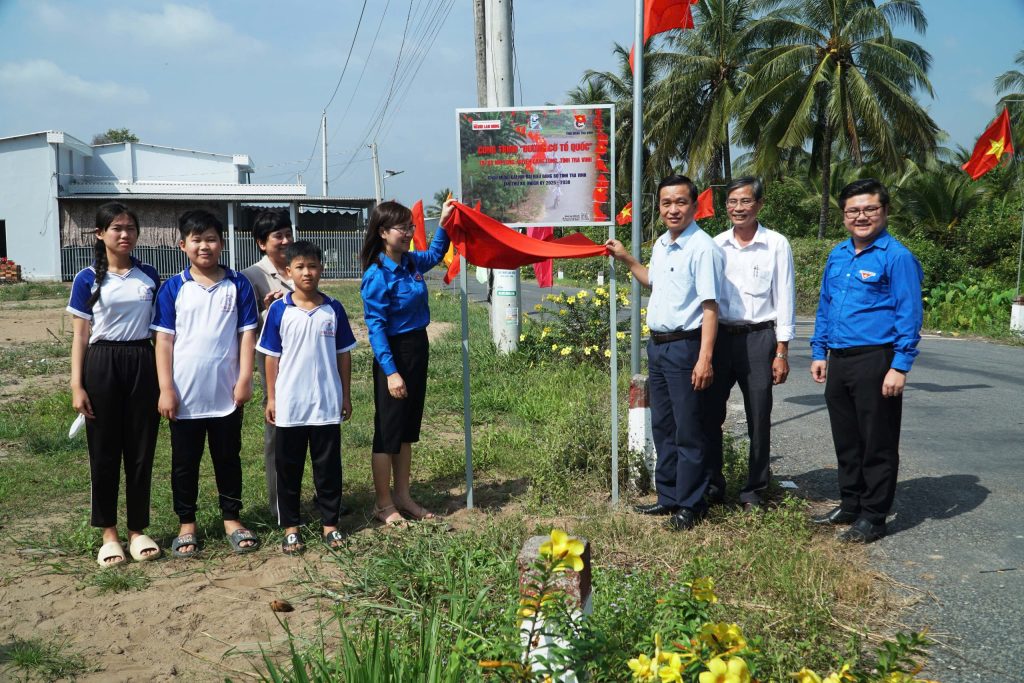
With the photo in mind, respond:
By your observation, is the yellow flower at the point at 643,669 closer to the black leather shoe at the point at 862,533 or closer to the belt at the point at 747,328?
the black leather shoe at the point at 862,533

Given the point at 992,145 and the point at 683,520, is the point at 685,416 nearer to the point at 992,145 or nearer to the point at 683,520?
the point at 683,520

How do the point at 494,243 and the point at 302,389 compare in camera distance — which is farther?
the point at 494,243

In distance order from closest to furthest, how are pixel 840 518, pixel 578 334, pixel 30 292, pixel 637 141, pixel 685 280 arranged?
1. pixel 685 280
2. pixel 840 518
3. pixel 637 141
4. pixel 578 334
5. pixel 30 292

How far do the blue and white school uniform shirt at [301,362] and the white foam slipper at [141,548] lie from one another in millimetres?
908

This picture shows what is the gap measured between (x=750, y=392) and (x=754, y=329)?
356 mm

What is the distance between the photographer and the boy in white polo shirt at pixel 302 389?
174 inches

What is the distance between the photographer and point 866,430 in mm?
4266

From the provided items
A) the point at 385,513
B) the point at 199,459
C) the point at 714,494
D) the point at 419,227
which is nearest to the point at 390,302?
the point at 385,513

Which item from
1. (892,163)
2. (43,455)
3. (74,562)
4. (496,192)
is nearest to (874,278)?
(496,192)

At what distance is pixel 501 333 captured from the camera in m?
10.3

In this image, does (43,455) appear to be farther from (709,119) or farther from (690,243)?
(709,119)

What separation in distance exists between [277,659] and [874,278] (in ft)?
11.0

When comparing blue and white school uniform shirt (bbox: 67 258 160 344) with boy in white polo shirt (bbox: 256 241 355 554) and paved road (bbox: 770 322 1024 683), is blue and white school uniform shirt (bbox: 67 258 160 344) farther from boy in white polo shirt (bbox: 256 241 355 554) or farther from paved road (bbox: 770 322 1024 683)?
paved road (bbox: 770 322 1024 683)

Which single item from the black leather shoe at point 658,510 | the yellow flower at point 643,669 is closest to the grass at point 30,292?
the black leather shoe at point 658,510
